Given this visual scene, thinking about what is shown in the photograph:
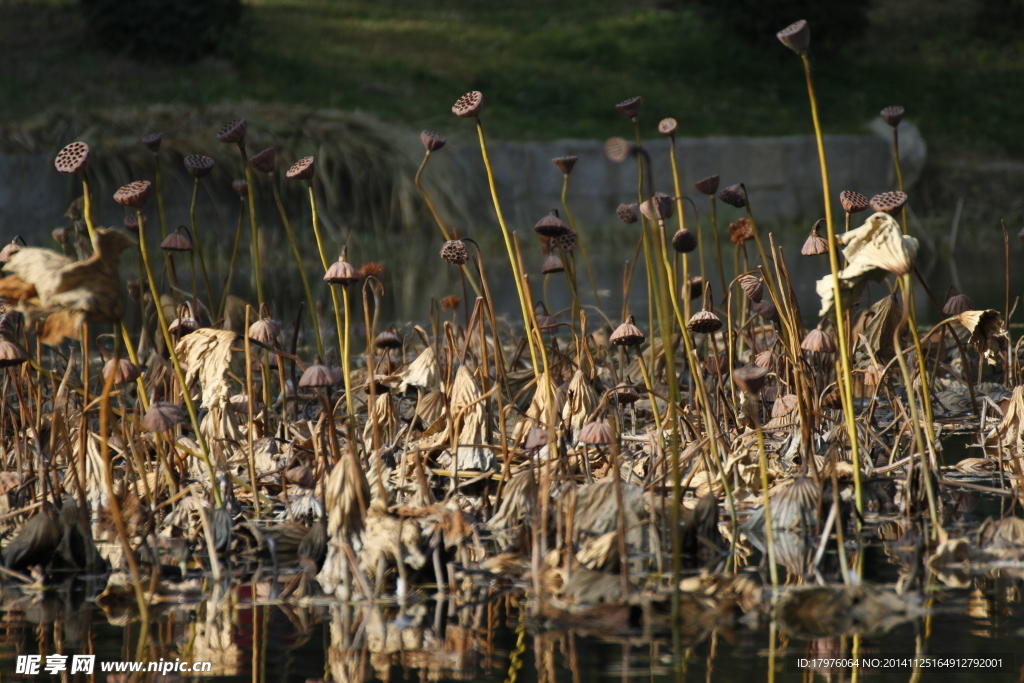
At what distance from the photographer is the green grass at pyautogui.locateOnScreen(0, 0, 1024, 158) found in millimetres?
10367

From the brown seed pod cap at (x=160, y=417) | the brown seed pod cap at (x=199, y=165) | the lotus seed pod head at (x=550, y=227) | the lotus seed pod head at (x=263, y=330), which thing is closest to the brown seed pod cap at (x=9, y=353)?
the brown seed pod cap at (x=160, y=417)

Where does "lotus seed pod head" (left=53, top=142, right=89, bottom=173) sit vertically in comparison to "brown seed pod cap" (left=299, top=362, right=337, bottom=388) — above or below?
above

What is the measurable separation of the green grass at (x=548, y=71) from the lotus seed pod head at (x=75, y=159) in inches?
335

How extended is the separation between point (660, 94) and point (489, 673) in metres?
10.7

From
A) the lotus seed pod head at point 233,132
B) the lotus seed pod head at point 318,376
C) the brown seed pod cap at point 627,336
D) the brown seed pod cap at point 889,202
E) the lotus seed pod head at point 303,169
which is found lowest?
the lotus seed pod head at point 318,376

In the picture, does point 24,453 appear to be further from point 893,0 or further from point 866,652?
point 893,0

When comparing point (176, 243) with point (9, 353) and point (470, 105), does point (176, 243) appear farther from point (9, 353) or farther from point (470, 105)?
point (470, 105)

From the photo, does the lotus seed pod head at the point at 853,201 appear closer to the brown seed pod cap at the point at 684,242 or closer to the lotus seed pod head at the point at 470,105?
the brown seed pod cap at the point at 684,242

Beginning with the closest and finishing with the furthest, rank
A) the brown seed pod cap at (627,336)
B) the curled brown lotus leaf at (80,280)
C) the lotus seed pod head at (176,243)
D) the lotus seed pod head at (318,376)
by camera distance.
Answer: the curled brown lotus leaf at (80,280) < the lotus seed pod head at (318,376) < the brown seed pod cap at (627,336) < the lotus seed pod head at (176,243)

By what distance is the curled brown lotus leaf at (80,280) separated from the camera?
121 centimetres

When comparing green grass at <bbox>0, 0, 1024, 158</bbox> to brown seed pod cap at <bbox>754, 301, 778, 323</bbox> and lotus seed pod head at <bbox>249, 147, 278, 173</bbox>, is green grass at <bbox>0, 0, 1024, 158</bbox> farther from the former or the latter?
lotus seed pod head at <bbox>249, 147, 278, 173</bbox>

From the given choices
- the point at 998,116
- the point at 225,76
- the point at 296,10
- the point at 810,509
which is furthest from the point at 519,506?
the point at 296,10

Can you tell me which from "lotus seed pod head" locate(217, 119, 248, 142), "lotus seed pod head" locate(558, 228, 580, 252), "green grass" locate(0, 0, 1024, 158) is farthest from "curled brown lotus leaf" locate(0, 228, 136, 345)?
"green grass" locate(0, 0, 1024, 158)

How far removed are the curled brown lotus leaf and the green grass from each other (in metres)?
8.66
